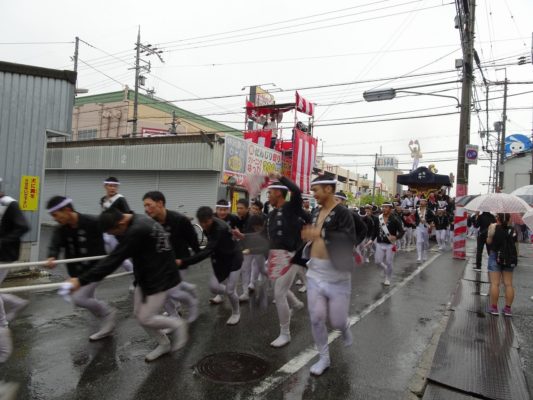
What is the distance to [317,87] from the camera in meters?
18.5

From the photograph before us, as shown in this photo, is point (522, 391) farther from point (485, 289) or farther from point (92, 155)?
point (92, 155)

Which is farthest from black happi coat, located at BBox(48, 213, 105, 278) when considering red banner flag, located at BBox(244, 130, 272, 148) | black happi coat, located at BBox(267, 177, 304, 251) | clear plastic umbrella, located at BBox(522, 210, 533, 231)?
red banner flag, located at BBox(244, 130, 272, 148)

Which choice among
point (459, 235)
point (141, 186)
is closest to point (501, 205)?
point (459, 235)

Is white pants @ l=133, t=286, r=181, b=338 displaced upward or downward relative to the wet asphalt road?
upward

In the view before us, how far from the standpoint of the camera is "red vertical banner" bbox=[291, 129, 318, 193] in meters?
20.5

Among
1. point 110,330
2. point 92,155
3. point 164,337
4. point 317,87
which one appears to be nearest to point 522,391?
point 164,337

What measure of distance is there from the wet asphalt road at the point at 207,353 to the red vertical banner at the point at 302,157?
46.4 feet

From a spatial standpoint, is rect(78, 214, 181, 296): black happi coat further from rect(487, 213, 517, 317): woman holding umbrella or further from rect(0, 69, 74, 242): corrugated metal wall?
rect(0, 69, 74, 242): corrugated metal wall

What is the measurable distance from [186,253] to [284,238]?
4.29 feet

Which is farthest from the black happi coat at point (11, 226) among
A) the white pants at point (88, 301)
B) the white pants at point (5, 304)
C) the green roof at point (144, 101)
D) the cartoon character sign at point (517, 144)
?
the cartoon character sign at point (517, 144)

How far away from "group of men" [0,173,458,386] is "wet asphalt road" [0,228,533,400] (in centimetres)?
20

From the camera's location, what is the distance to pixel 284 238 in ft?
16.5

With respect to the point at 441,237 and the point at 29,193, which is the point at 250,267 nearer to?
the point at 29,193

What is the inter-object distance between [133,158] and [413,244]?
13588mm
